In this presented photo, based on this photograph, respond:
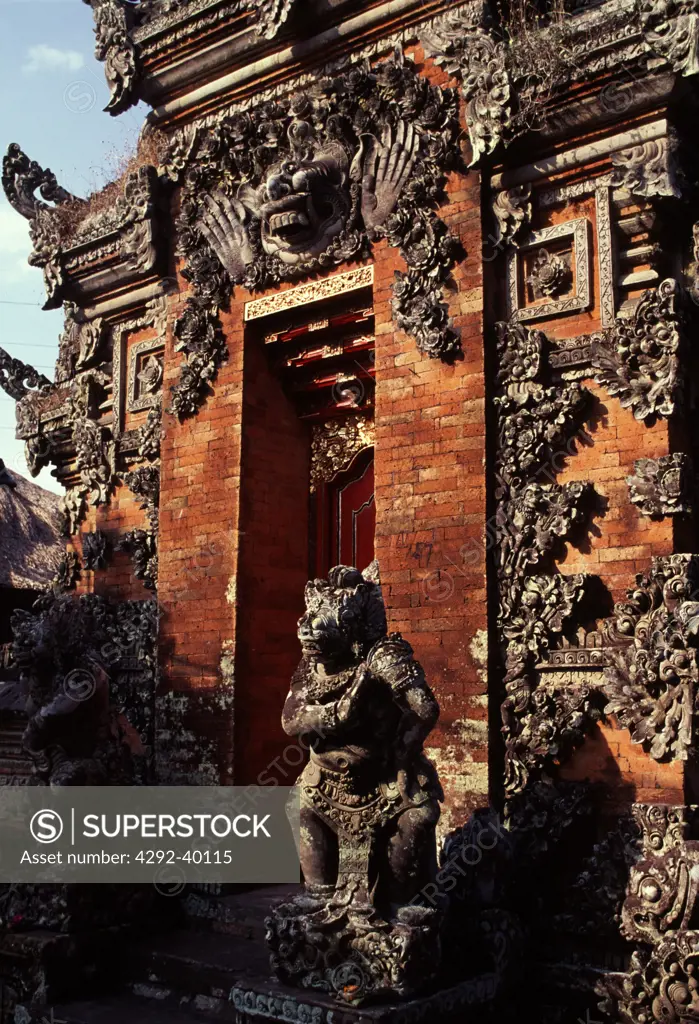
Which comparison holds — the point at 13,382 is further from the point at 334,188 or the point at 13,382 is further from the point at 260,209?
the point at 334,188

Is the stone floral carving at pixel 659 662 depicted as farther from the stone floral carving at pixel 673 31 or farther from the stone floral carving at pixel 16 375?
the stone floral carving at pixel 16 375

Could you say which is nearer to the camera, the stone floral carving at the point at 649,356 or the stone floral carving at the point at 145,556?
the stone floral carving at the point at 649,356

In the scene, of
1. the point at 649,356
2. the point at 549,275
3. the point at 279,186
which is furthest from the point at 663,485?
the point at 279,186

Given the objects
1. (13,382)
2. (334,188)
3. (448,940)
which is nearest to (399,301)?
(334,188)

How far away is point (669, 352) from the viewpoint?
5945mm

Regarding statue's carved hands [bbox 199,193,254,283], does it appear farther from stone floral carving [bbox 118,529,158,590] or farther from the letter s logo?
the letter s logo

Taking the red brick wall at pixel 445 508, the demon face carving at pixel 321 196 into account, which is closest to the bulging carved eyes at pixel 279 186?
the demon face carving at pixel 321 196

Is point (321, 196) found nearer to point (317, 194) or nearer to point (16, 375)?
point (317, 194)

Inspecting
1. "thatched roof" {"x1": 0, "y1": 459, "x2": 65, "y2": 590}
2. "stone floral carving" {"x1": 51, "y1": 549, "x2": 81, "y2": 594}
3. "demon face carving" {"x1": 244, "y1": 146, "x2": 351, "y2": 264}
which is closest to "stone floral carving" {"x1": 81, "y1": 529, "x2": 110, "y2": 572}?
"stone floral carving" {"x1": 51, "y1": 549, "x2": 81, "y2": 594}

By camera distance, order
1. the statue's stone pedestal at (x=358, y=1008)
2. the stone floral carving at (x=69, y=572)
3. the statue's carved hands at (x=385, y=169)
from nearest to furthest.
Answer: the statue's stone pedestal at (x=358, y=1008), the statue's carved hands at (x=385, y=169), the stone floral carving at (x=69, y=572)

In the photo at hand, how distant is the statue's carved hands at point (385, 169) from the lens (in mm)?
A: 7172

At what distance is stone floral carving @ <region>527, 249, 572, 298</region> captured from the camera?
6.50 m

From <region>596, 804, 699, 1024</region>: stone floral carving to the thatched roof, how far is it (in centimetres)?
1281

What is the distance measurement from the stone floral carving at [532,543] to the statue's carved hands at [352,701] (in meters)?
1.55
